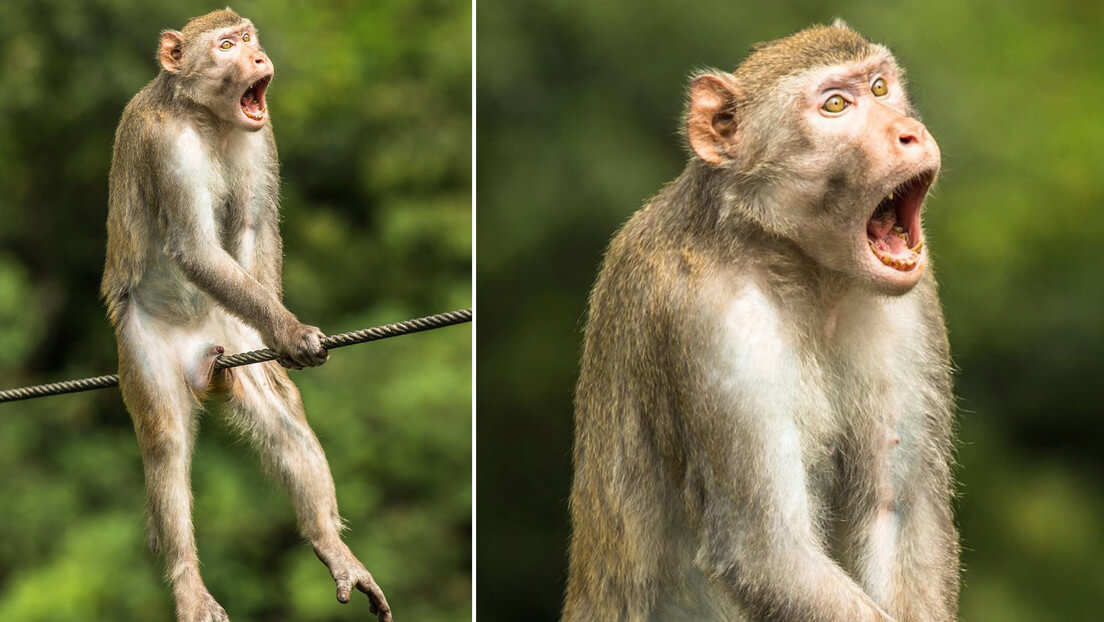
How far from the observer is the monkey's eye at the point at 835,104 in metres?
2.47

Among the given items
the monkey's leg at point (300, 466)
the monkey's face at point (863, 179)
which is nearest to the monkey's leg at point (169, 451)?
the monkey's leg at point (300, 466)

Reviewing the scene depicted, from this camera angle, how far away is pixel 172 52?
3504 millimetres

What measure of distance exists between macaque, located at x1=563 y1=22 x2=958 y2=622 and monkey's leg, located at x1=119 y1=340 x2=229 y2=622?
3.09 feet

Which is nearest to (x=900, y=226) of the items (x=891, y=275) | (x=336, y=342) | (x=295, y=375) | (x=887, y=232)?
(x=887, y=232)

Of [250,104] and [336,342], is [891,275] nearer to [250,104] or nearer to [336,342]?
[336,342]

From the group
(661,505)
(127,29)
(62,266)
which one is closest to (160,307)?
(661,505)

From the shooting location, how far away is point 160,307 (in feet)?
11.4

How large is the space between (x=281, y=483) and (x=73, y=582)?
6.40m

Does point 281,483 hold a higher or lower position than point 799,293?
lower

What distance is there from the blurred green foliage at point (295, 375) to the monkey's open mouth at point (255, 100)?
588 centimetres

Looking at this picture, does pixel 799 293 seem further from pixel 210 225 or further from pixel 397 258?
pixel 397 258

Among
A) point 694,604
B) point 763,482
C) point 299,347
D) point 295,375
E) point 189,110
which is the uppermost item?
point 189,110

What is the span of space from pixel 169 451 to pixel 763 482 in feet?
4.89

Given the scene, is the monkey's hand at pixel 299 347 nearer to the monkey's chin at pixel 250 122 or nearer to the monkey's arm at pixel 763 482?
the monkey's chin at pixel 250 122
